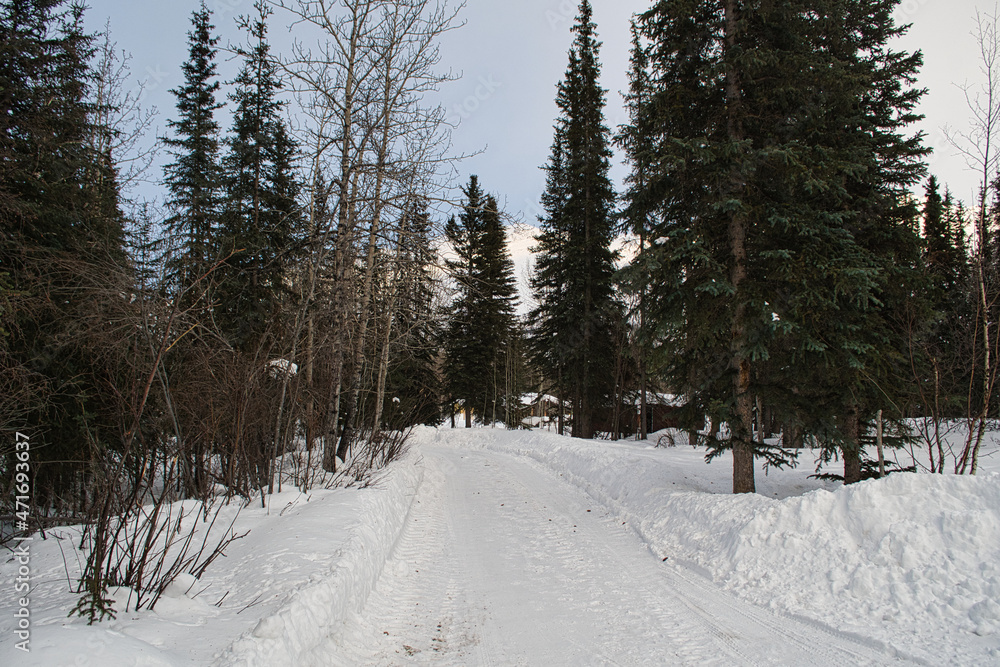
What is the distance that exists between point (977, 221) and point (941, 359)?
6.73 ft

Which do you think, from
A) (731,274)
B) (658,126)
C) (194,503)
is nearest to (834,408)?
(731,274)

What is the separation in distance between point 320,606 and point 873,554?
5.07 meters

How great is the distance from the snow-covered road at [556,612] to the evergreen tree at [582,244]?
14.5 m

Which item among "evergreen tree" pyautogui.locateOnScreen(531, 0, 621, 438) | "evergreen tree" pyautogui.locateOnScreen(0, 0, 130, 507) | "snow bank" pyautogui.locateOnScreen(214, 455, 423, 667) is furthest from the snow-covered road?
"evergreen tree" pyautogui.locateOnScreen(531, 0, 621, 438)

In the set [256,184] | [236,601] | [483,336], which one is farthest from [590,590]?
[483,336]

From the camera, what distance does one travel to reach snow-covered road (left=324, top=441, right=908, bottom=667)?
3539 mm

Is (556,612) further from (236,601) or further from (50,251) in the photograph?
(50,251)

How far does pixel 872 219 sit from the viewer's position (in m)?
7.76

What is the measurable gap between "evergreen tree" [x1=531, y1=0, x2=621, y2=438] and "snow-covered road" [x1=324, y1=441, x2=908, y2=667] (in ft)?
47.6

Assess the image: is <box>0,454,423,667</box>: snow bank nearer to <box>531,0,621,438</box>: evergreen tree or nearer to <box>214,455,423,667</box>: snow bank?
<box>214,455,423,667</box>: snow bank

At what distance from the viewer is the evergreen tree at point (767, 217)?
272 inches

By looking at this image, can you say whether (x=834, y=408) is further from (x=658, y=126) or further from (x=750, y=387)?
(x=658, y=126)

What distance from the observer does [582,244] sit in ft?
69.9

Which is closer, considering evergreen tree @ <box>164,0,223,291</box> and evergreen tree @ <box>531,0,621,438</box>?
evergreen tree @ <box>164,0,223,291</box>
